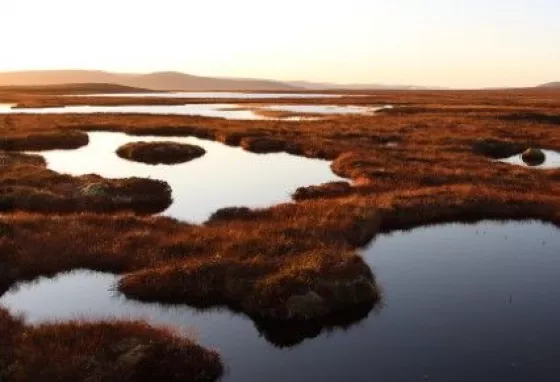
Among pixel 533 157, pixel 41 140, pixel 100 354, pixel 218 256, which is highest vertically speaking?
pixel 533 157

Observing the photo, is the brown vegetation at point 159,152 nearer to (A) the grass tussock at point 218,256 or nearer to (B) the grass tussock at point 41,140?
(B) the grass tussock at point 41,140

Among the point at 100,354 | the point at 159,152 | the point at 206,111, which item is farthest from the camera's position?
the point at 206,111

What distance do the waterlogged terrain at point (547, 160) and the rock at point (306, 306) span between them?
37866 millimetres

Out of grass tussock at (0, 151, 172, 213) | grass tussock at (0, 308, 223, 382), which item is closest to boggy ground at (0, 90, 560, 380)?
grass tussock at (0, 151, 172, 213)

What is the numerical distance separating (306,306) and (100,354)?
7.26 meters

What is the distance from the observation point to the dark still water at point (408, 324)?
17484 mm

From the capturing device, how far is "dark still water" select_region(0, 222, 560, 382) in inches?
688

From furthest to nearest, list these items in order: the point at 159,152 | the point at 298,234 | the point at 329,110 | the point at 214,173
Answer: the point at 329,110
the point at 159,152
the point at 214,173
the point at 298,234

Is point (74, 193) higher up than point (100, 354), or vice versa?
point (100, 354)

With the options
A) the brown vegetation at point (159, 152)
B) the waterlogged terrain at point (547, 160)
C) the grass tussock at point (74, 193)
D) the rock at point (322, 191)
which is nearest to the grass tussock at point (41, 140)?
the brown vegetation at point (159, 152)

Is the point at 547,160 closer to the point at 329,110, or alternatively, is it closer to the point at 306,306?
the point at 306,306

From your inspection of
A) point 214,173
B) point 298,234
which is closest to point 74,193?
point 214,173

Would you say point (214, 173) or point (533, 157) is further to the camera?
point (533, 157)

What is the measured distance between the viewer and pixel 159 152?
57.4 meters
